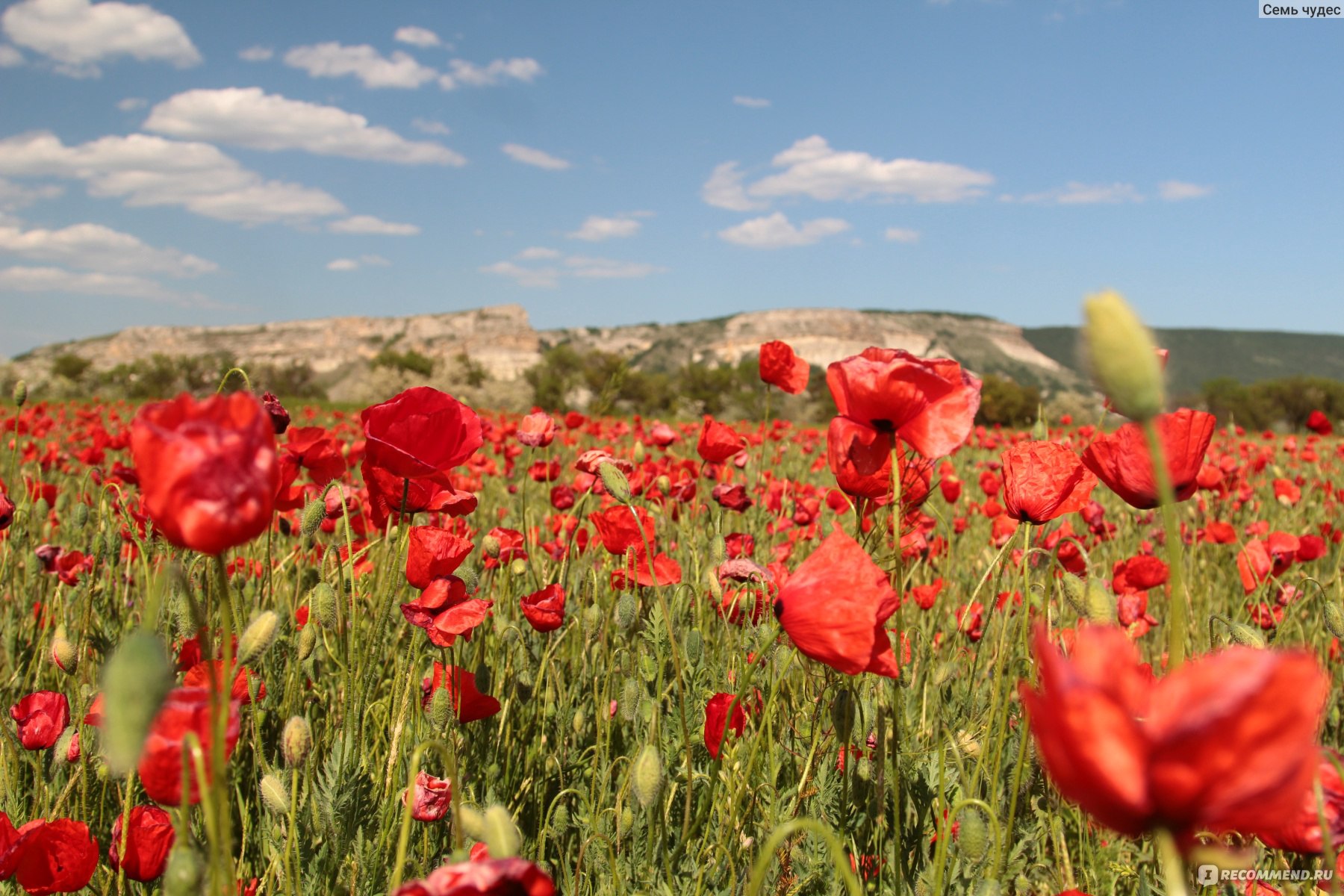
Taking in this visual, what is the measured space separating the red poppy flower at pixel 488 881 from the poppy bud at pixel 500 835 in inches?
1.4

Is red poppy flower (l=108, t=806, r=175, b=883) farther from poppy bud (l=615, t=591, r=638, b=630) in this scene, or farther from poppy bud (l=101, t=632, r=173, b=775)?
poppy bud (l=615, t=591, r=638, b=630)

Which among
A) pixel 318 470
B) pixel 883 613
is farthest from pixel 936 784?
pixel 318 470

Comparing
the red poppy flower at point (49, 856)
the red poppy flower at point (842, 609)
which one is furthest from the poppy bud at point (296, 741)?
the red poppy flower at point (842, 609)

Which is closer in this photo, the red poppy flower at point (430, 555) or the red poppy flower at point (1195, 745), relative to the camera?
the red poppy flower at point (1195, 745)

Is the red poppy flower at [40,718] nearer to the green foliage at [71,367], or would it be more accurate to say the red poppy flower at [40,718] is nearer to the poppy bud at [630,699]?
the poppy bud at [630,699]

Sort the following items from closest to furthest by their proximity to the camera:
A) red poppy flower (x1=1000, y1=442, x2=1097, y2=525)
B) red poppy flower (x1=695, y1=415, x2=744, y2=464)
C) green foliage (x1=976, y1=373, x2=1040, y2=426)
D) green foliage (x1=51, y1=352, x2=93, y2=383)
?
red poppy flower (x1=1000, y1=442, x2=1097, y2=525) < red poppy flower (x1=695, y1=415, x2=744, y2=464) < green foliage (x1=976, y1=373, x2=1040, y2=426) < green foliage (x1=51, y1=352, x2=93, y2=383)

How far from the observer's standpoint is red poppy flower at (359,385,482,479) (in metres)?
1.26

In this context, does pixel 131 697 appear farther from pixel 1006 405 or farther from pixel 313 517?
pixel 1006 405

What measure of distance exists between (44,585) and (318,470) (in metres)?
1.33

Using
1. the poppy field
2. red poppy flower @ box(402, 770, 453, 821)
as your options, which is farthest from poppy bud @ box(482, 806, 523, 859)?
red poppy flower @ box(402, 770, 453, 821)

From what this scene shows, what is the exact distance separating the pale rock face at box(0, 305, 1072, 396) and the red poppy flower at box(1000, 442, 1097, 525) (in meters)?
112

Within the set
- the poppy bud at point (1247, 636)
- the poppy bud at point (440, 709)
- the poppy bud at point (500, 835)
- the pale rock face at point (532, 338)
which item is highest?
the pale rock face at point (532, 338)

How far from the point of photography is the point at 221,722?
620 millimetres

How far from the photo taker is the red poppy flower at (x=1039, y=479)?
1.32 metres
